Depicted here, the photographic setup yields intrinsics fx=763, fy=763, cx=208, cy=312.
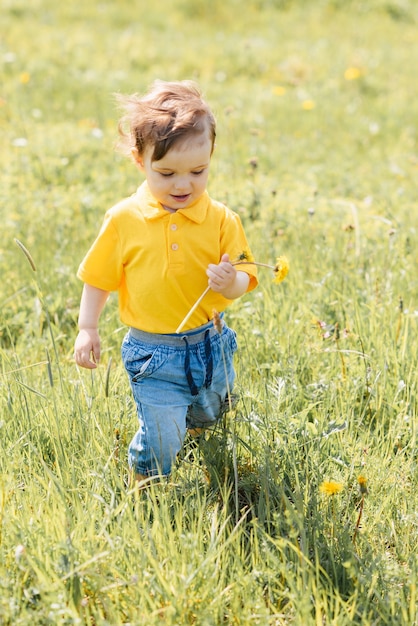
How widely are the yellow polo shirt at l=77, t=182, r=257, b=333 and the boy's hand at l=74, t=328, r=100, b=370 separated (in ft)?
0.40

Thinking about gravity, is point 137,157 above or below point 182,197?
above

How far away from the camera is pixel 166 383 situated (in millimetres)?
2295

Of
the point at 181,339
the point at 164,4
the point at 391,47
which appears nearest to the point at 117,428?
the point at 181,339

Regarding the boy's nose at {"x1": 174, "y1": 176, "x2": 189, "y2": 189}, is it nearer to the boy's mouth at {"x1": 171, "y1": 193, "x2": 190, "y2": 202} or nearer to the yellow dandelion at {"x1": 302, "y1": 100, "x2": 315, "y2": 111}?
the boy's mouth at {"x1": 171, "y1": 193, "x2": 190, "y2": 202}

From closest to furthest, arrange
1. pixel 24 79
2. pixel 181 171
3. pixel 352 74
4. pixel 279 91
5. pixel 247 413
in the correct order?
pixel 181 171 → pixel 247 413 → pixel 24 79 → pixel 279 91 → pixel 352 74

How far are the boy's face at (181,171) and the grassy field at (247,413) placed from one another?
1.45 ft

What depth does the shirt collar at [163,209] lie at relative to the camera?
221 cm

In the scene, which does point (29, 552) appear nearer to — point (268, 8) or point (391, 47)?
point (391, 47)

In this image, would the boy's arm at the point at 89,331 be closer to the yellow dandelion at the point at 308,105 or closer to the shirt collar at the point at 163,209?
the shirt collar at the point at 163,209

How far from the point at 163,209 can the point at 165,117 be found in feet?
0.91

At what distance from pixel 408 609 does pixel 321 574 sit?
24 cm

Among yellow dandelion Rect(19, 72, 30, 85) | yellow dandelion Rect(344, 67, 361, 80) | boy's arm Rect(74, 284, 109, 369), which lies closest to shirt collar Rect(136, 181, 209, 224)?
boy's arm Rect(74, 284, 109, 369)

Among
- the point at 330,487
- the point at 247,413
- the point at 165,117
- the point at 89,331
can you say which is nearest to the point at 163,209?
the point at 165,117

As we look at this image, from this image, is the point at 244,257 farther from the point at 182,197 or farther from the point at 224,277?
the point at 182,197
